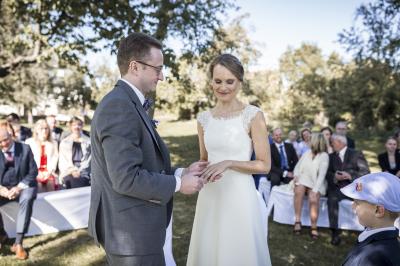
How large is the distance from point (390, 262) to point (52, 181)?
242 inches

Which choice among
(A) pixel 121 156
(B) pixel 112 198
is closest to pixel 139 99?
(A) pixel 121 156

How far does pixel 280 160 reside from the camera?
8.00 m

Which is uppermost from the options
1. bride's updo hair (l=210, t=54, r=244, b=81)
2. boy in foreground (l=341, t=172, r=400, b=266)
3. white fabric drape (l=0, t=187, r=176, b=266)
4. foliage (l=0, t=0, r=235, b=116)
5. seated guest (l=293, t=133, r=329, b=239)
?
foliage (l=0, t=0, r=235, b=116)

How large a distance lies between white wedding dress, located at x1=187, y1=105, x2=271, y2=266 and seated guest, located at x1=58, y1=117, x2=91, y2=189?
14.1 ft

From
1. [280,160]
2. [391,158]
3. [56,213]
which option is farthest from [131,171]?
[391,158]

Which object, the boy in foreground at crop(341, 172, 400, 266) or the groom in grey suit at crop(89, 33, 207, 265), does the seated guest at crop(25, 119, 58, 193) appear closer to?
the groom in grey suit at crop(89, 33, 207, 265)

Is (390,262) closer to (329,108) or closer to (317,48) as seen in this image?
(329,108)

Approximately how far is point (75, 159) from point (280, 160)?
4.34 metres

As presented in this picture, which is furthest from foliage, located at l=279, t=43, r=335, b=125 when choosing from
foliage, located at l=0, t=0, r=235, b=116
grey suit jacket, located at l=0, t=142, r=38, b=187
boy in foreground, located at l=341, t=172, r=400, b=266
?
boy in foreground, located at l=341, t=172, r=400, b=266

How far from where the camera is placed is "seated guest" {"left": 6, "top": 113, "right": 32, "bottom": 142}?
308 inches

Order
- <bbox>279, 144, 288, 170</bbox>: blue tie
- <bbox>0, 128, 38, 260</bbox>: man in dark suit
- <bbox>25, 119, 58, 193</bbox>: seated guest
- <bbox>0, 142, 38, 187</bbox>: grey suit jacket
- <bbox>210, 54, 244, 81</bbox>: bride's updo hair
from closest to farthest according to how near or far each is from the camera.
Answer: <bbox>210, 54, 244, 81</bbox>: bride's updo hair < <bbox>0, 128, 38, 260</bbox>: man in dark suit < <bbox>0, 142, 38, 187</bbox>: grey suit jacket < <bbox>25, 119, 58, 193</bbox>: seated guest < <bbox>279, 144, 288, 170</bbox>: blue tie

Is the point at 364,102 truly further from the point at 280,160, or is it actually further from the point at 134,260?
the point at 134,260

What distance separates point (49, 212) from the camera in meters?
6.18

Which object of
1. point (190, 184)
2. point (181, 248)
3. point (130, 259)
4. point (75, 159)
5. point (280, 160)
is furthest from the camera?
point (280, 160)
